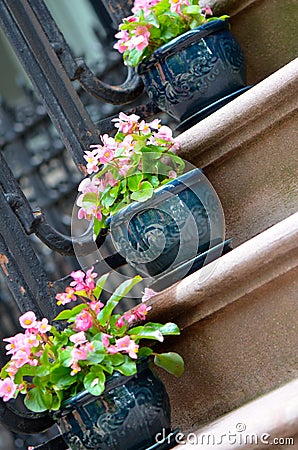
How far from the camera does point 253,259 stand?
51.7 inches

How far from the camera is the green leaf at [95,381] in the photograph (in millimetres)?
1326

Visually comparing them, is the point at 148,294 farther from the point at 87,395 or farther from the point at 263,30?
the point at 263,30

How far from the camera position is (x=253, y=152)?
63.0 inches

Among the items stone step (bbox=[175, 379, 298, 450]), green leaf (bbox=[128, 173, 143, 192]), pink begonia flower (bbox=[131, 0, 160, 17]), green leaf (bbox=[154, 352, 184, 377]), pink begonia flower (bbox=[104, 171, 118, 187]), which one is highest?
pink begonia flower (bbox=[131, 0, 160, 17])

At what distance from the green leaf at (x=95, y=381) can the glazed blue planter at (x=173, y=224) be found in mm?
281

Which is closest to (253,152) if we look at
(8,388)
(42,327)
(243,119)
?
(243,119)

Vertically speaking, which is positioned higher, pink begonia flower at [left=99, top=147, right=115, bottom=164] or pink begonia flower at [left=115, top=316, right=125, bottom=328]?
pink begonia flower at [left=99, top=147, right=115, bottom=164]

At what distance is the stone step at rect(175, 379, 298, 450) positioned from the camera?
1.11 m

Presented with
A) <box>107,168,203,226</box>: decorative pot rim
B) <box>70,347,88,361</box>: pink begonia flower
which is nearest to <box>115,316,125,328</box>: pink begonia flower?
<box>70,347,88,361</box>: pink begonia flower

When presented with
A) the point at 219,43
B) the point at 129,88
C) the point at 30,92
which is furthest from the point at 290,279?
the point at 30,92

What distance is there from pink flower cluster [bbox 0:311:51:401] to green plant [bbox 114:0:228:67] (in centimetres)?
68

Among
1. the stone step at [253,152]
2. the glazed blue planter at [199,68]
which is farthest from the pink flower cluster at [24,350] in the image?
the glazed blue planter at [199,68]

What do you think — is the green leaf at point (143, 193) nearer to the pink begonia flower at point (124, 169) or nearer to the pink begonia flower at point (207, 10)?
the pink begonia flower at point (124, 169)

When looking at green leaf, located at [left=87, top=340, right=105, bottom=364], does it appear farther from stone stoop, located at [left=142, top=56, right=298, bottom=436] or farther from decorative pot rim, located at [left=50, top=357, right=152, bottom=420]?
stone stoop, located at [left=142, top=56, right=298, bottom=436]
